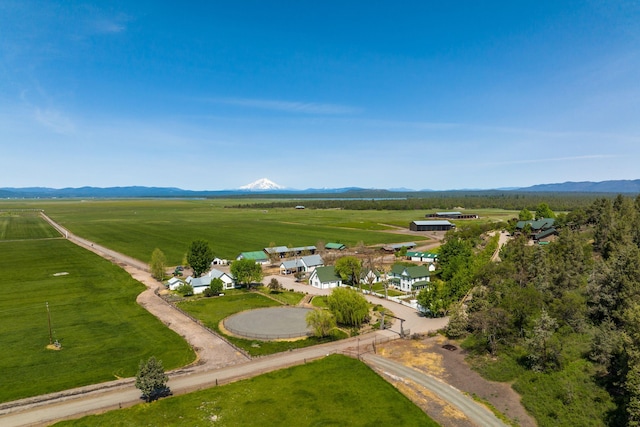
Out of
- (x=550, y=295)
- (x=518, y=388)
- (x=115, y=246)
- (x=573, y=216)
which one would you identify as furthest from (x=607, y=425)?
(x=115, y=246)

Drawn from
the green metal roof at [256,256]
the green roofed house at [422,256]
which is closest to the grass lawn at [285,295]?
the green metal roof at [256,256]

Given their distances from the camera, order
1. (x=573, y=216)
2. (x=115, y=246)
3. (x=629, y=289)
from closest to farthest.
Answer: (x=629, y=289) → (x=573, y=216) → (x=115, y=246)

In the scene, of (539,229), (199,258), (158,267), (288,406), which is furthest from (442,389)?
(539,229)

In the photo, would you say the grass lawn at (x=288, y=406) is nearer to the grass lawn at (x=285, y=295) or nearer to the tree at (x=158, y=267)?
the grass lawn at (x=285, y=295)

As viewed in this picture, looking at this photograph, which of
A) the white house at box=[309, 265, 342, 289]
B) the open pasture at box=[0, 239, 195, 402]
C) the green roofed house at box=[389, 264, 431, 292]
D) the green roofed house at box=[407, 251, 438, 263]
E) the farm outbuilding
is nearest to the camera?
the open pasture at box=[0, 239, 195, 402]

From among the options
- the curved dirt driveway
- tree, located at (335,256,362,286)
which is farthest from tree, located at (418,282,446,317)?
the curved dirt driveway

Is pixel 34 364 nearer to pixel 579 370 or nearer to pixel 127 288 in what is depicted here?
pixel 127 288

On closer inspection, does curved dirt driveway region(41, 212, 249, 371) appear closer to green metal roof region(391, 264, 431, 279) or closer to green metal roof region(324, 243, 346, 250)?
green metal roof region(391, 264, 431, 279)

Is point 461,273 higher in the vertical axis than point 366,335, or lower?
higher

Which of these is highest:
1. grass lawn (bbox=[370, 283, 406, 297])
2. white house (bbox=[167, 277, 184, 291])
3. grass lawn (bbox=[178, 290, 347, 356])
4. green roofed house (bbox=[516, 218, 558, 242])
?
green roofed house (bbox=[516, 218, 558, 242])
